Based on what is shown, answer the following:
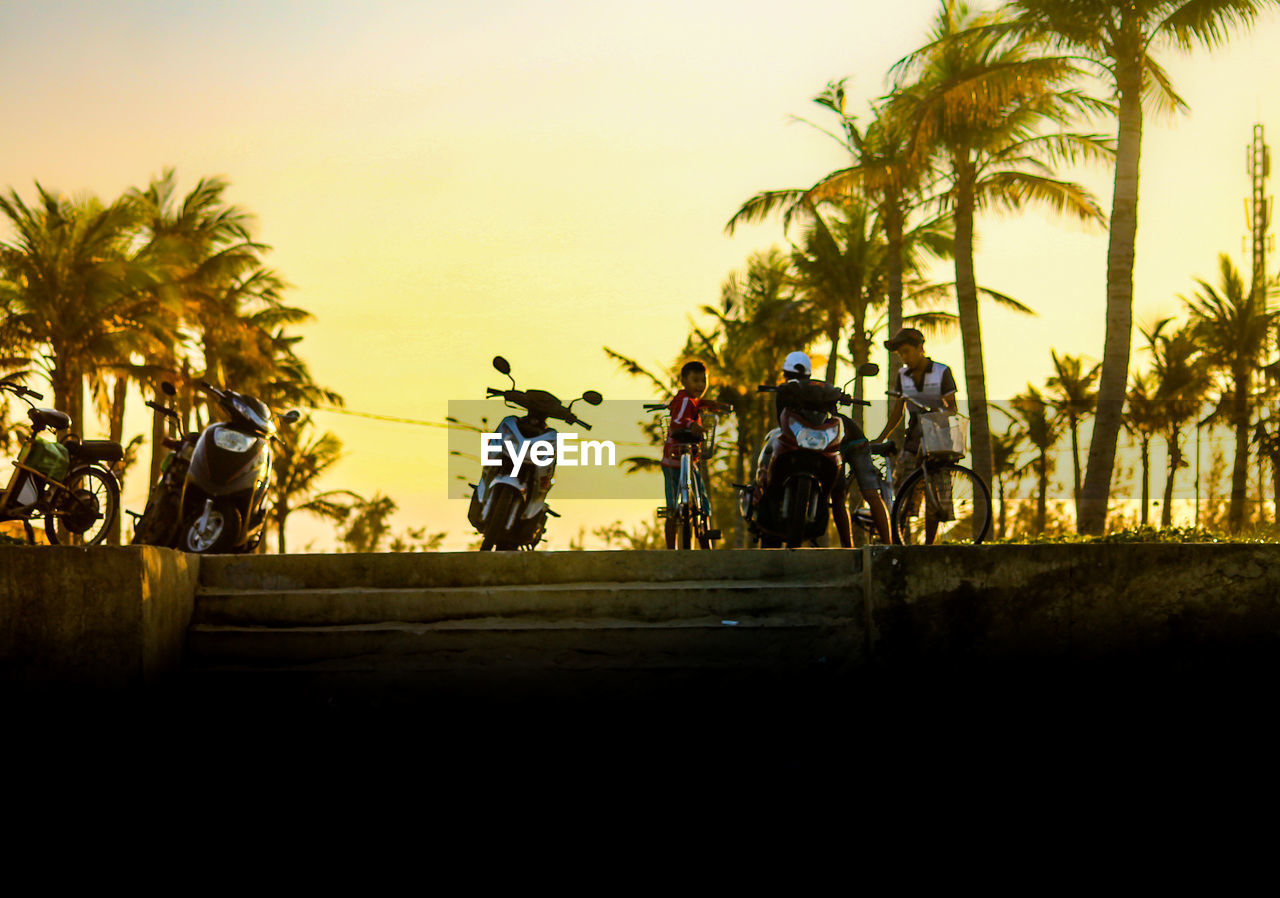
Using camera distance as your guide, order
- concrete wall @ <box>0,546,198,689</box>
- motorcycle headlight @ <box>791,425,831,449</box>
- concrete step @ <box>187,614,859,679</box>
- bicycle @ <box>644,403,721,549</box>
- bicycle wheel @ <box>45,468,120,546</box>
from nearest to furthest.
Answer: concrete wall @ <box>0,546,198,689</box> < concrete step @ <box>187,614,859,679</box> < motorcycle headlight @ <box>791,425,831,449</box> < bicycle @ <box>644,403,721,549</box> < bicycle wheel @ <box>45,468,120,546</box>

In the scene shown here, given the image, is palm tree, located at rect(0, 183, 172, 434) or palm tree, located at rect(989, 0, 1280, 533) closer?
palm tree, located at rect(989, 0, 1280, 533)

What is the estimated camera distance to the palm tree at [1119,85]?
1828 cm

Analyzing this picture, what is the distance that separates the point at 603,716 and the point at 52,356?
1163 inches

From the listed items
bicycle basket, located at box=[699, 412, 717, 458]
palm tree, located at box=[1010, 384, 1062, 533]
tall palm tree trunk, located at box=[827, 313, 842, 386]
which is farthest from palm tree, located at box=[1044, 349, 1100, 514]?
bicycle basket, located at box=[699, 412, 717, 458]

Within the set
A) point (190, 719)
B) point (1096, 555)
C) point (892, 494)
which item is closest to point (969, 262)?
point (892, 494)

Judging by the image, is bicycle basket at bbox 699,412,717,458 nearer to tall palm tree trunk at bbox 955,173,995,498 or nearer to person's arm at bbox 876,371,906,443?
person's arm at bbox 876,371,906,443

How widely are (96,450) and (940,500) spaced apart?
7.09m

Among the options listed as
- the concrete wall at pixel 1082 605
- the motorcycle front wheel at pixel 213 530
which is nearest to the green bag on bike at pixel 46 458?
the motorcycle front wheel at pixel 213 530

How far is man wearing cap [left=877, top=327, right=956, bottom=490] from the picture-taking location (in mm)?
9602

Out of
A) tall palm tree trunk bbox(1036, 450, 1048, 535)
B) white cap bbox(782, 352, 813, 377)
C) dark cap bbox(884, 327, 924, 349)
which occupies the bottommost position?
white cap bbox(782, 352, 813, 377)

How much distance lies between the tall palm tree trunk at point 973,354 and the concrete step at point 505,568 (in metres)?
17.9

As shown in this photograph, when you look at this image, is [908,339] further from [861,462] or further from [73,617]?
[73,617]

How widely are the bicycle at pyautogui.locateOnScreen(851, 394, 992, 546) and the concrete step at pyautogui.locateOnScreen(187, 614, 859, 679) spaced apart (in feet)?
9.66

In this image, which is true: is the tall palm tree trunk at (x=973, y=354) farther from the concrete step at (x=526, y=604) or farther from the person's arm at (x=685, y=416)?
the concrete step at (x=526, y=604)
